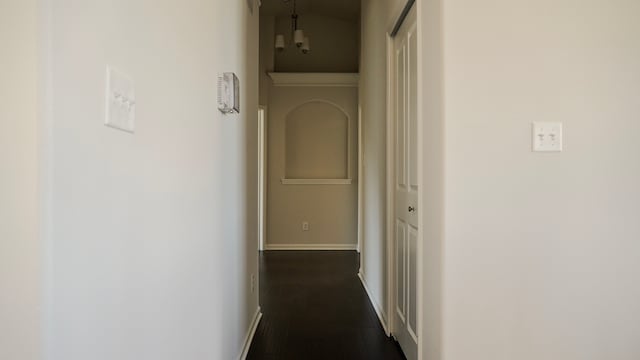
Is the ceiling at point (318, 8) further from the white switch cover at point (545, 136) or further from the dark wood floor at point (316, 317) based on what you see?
the white switch cover at point (545, 136)

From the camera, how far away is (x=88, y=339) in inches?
28.7

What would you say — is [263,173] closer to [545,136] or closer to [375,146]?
[375,146]

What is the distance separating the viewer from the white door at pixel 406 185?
7.41ft

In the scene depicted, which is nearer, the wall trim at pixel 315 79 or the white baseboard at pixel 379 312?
the white baseboard at pixel 379 312

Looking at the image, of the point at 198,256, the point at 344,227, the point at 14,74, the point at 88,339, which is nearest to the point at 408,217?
the point at 198,256

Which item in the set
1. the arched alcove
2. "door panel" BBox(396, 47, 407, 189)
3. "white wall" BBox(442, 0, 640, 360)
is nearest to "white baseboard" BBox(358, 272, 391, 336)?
"door panel" BBox(396, 47, 407, 189)

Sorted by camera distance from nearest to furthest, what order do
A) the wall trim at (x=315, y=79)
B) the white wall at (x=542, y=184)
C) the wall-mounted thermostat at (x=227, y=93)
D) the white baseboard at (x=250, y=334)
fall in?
the white wall at (x=542, y=184)
the wall-mounted thermostat at (x=227, y=93)
the white baseboard at (x=250, y=334)
the wall trim at (x=315, y=79)

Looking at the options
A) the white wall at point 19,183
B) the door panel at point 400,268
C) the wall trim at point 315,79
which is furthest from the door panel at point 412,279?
the wall trim at point 315,79

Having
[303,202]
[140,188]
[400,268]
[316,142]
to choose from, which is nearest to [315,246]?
[303,202]

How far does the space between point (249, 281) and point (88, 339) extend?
2063 millimetres

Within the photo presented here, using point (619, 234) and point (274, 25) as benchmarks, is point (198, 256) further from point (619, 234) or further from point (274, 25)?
point (274, 25)

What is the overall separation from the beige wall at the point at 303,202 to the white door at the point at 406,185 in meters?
3.14

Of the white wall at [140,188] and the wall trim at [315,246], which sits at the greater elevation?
A: the white wall at [140,188]

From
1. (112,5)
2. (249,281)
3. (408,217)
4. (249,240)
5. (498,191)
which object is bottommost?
(249,281)
